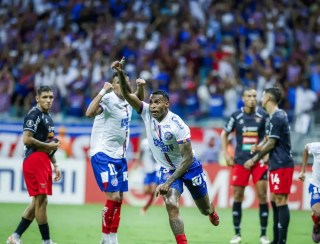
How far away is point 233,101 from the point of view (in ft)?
70.9

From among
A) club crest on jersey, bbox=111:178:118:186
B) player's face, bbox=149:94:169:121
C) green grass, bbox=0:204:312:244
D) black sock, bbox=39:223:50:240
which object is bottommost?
green grass, bbox=0:204:312:244

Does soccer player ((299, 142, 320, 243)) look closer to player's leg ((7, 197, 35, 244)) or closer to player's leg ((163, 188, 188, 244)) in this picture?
player's leg ((163, 188, 188, 244))

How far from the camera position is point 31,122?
1109 centimetres

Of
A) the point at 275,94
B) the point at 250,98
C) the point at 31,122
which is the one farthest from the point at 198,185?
the point at 250,98

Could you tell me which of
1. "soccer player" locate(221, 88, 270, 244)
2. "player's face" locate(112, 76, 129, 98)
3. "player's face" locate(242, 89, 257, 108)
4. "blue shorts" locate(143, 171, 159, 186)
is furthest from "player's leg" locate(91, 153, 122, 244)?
"blue shorts" locate(143, 171, 159, 186)

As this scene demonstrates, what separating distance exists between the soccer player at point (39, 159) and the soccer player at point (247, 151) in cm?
380

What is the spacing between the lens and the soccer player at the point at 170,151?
10188mm

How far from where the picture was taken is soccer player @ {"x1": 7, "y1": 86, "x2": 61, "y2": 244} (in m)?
11.1

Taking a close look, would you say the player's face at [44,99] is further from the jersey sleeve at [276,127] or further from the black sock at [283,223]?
the black sock at [283,223]

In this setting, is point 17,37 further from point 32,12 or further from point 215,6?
point 215,6

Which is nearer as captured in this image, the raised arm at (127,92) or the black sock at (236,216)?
the raised arm at (127,92)

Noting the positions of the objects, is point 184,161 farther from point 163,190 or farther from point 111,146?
point 111,146

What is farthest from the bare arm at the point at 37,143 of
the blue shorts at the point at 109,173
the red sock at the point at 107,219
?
the red sock at the point at 107,219

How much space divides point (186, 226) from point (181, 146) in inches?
219
